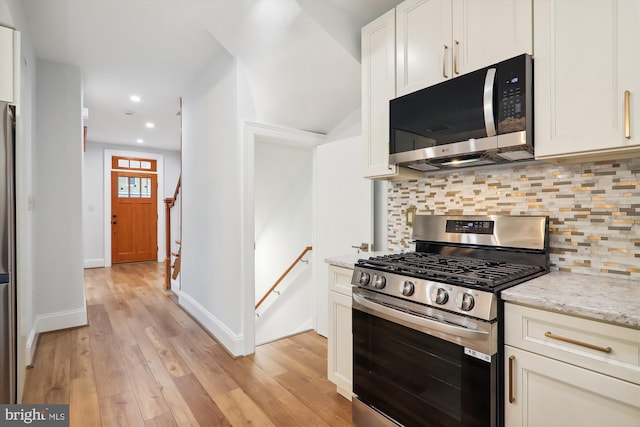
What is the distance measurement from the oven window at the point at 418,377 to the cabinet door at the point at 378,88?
38.8 inches

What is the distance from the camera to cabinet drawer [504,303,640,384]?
1.02m

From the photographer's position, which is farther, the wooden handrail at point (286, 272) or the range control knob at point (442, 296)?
the wooden handrail at point (286, 272)

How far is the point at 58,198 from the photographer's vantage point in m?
3.31

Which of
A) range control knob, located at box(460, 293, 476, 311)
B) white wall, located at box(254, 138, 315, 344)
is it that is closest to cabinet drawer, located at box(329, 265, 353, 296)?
range control knob, located at box(460, 293, 476, 311)

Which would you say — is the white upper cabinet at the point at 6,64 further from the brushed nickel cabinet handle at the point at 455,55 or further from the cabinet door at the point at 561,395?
the cabinet door at the point at 561,395

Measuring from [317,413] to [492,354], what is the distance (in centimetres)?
116

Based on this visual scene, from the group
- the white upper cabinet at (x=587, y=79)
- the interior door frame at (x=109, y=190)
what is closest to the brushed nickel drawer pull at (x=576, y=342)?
the white upper cabinet at (x=587, y=79)

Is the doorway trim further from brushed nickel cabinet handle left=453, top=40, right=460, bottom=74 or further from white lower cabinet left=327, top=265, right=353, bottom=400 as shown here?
brushed nickel cabinet handle left=453, top=40, right=460, bottom=74

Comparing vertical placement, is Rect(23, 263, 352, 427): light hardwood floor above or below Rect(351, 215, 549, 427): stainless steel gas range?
below

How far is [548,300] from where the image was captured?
1.16 meters

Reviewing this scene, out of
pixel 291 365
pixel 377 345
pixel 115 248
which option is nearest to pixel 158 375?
pixel 291 365

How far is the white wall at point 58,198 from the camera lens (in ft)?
10.5

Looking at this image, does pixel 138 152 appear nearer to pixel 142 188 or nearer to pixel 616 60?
pixel 142 188

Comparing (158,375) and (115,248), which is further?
(115,248)
